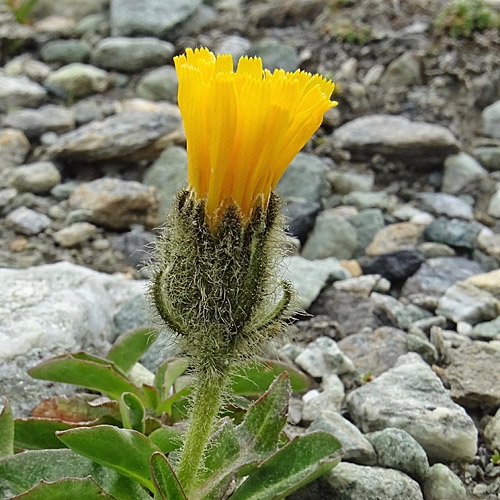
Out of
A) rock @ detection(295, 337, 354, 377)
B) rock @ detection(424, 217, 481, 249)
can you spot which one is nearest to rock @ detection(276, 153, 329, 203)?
rock @ detection(424, 217, 481, 249)

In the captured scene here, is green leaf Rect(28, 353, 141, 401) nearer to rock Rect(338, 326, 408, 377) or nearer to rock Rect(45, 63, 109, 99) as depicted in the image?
rock Rect(338, 326, 408, 377)

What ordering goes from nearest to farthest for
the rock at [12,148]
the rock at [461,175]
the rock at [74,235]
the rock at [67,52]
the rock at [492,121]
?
1. the rock at [74,235]
2. the rock at [461,175]
3. the rock at [12,148]
4. the rock at [492,121]
5. the rock at [67,52]

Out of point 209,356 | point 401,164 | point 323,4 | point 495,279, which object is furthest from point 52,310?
point 323,4

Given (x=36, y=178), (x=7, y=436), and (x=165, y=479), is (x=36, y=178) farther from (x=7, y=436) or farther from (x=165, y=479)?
(x=165, y=479)

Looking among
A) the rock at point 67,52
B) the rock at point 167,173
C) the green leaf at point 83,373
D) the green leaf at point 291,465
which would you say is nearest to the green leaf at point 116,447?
the green leaf at point 291,465

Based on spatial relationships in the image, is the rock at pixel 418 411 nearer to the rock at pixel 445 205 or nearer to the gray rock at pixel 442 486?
the gray rock at pixel 442 486

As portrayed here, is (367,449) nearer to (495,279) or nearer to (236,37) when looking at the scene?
(495,279)
